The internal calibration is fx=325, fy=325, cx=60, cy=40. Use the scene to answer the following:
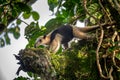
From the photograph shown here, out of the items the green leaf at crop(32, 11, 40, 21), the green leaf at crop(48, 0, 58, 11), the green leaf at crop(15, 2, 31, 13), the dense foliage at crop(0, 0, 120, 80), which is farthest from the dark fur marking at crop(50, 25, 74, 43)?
the green leaf at crop(15, 2, 31, 13)

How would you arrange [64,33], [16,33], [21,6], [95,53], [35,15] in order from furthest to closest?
[64,33]
[16,33]
[35,15]
[21,6]
[95,53]

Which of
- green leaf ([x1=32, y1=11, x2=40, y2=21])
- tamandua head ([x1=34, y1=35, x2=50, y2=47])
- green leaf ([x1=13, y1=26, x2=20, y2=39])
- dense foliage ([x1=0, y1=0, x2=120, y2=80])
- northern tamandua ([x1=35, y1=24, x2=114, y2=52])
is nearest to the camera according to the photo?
dense foliage ([x1=0, y1=0, x2=120, y2=80])

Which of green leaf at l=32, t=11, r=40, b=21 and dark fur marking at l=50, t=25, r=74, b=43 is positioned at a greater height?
green leaf at l=32, t=11, r=40, b=21

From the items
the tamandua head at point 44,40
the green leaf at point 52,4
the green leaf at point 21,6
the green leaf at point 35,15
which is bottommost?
the tamandua head at point 44,40

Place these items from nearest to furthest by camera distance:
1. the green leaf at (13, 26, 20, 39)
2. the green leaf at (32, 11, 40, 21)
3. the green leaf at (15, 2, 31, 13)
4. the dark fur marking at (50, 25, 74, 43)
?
1. the green leaf at (15, 2, 31, 13)
2. the green leaf at (32, 11, 40, 21)
3. the green leaf at (13, 26, 20, 39)
4. the dark fur marking at (50, 25, 74, 43)

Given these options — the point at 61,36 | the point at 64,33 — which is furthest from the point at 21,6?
the point at 61,36

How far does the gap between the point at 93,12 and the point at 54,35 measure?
6.37ft

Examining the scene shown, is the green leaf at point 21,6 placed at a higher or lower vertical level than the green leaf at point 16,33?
higher

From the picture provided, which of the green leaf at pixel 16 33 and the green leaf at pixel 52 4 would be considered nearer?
the green leaf at pixel 52 4

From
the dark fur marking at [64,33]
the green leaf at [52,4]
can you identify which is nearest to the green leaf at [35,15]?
the green leaf at [52,4]

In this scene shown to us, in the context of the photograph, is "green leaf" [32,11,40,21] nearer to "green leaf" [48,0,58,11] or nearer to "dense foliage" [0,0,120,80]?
"green leaf" [48,0,58,11]

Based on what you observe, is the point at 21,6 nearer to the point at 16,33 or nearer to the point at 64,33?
the point at 16,33

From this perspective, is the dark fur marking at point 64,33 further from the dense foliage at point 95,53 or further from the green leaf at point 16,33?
the dense foliage at point 95,53

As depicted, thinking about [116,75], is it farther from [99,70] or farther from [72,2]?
[72,2]
